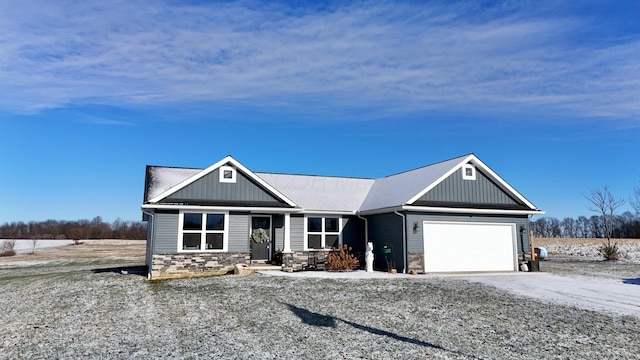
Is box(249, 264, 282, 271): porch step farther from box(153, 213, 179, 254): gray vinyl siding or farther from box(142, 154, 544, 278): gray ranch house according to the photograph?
box(153, 213, 179, 254): gray vinyl siding

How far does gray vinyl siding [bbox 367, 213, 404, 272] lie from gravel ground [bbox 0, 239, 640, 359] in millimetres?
4048

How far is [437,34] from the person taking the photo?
13.5 metres

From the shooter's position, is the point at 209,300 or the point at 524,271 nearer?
the point at 209,300

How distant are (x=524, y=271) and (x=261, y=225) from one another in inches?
462

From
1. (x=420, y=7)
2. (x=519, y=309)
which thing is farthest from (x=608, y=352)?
(x=420, y=7)

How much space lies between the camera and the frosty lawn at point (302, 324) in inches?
277

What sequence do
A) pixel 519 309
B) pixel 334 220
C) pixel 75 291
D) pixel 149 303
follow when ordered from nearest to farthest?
pixel 519 309, pixel 149 303, pixel 75 291, pixel 334 220

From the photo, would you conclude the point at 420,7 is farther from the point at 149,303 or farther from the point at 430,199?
the point at 149,303

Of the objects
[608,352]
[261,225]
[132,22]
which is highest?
[132,22]

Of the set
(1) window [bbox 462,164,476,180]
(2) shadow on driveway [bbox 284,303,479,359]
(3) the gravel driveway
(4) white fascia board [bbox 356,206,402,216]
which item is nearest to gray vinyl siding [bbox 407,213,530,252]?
(4) white fascia board [bbox 356,206,402,216]

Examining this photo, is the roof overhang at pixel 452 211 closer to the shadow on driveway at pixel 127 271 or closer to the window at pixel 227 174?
the window at pixel 227 174

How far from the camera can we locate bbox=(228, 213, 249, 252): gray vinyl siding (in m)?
16.7

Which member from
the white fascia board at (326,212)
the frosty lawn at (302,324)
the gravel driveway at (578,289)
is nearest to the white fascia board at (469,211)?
the gravel driveway at (578,289)

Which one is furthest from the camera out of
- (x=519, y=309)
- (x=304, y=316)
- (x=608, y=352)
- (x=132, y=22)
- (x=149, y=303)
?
(x=132, y=22)
